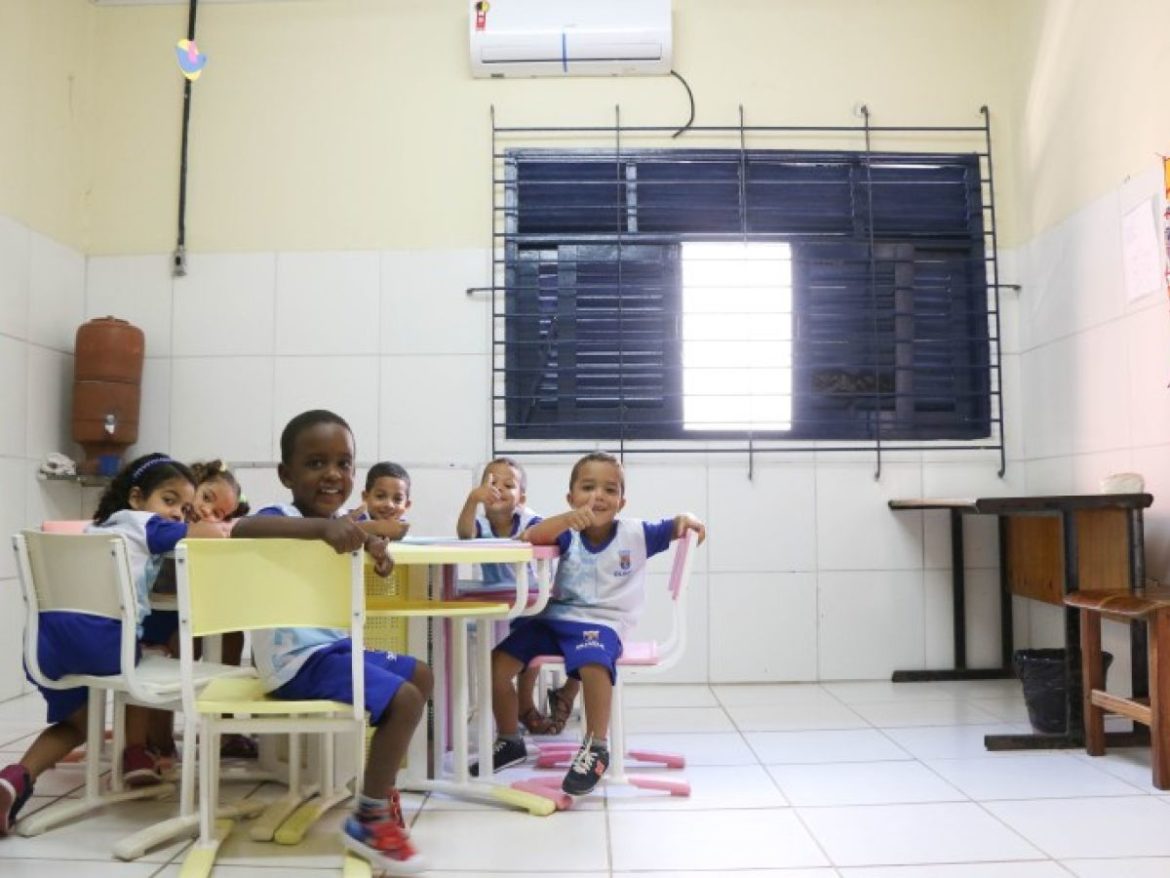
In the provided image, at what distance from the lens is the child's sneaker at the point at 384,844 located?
1.75 metres

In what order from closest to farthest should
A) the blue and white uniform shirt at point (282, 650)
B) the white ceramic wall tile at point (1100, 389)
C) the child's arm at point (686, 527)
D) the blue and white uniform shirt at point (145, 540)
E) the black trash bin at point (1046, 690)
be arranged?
1. the blue and white uniform shirt at point (282, 650)
2. the blue and white uniform shirt at point (145, 540)
3. the child's arm at point (686, 527)
4. the black trash bin at point (1046, 690)
5. the white ceramic wall tile at point (1100, 389)

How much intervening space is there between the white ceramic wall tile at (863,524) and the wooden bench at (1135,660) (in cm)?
107

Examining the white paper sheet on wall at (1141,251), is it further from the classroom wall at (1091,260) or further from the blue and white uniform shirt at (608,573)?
the blue and white uniform shirt at (608,573)

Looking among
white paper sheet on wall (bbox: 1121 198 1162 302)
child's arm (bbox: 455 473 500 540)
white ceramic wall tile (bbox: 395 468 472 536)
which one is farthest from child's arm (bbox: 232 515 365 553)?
white paper sheet on wall (bbox: 1121 198 1162 302)

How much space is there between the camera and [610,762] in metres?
2.32

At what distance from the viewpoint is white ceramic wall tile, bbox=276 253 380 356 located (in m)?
3.78

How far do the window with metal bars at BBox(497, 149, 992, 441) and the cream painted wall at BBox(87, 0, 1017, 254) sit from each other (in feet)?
0.61

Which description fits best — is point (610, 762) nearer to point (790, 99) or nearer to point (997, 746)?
point (997, 746)

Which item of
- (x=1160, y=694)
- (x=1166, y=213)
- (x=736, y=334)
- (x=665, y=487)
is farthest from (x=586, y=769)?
(x=1166, y=213)

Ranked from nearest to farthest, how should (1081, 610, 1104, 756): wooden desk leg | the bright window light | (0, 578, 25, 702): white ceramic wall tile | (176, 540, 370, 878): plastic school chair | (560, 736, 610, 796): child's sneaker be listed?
(176, 540, 370, 878): plastic school chair < (560, 736, 610, 796): child's sneaker < (1081, 610, 1104, 756): wooden desk leg < (0, 578, 25, 702): white ceramic wall tile < the bright window light

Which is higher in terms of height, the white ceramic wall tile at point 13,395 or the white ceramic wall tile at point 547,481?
the white ceramic wall tile at point 13,395

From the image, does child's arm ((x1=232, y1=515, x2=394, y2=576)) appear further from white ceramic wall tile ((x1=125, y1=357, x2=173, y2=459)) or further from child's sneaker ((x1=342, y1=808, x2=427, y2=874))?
white ceramic wall tile ((x1=125, y1=357, x2=173, y2=459))

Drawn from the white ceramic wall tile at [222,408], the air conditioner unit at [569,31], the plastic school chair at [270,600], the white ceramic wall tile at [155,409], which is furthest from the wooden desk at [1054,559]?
the white ceramic wall tile at [155,409]

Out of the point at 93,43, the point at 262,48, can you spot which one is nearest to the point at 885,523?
the point at 262,48
